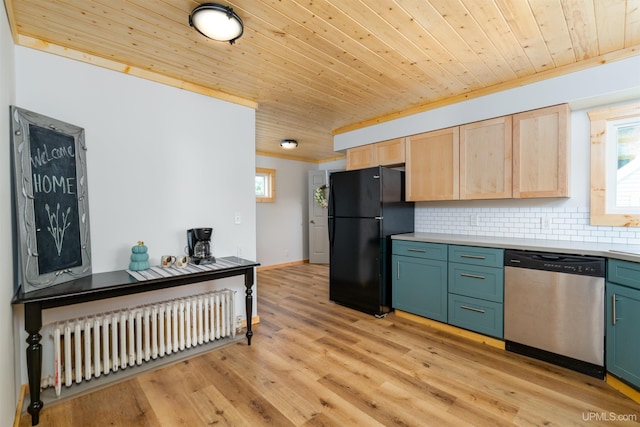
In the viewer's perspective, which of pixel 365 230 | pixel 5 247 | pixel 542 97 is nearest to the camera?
pixel 5 247

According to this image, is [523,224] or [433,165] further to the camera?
[433,165]

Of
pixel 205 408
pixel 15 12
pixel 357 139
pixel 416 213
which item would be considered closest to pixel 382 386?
pixel 205 408

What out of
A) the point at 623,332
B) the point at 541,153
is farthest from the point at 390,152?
the point at 623,332

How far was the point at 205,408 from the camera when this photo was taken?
1.83 meters

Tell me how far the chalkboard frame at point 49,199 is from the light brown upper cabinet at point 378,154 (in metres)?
2.99

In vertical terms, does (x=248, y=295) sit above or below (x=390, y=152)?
below

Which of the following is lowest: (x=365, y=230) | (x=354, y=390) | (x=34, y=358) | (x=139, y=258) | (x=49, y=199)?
(x=354, y=390)

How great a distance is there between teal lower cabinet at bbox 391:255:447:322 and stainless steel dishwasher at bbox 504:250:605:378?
0.57m

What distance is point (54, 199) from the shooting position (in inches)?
75.4

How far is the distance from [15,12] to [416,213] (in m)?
3.90

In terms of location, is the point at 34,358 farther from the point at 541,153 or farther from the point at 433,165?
the point at 541,153

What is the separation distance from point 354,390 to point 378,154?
2746 mm

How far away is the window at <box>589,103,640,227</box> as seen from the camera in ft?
7.81

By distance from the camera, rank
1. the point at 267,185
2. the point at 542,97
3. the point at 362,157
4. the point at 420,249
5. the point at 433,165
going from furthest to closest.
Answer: the point at 267,185 → the point at 362,157 → the point at 433,165 → the point at 420,249 → the point at 542,97
